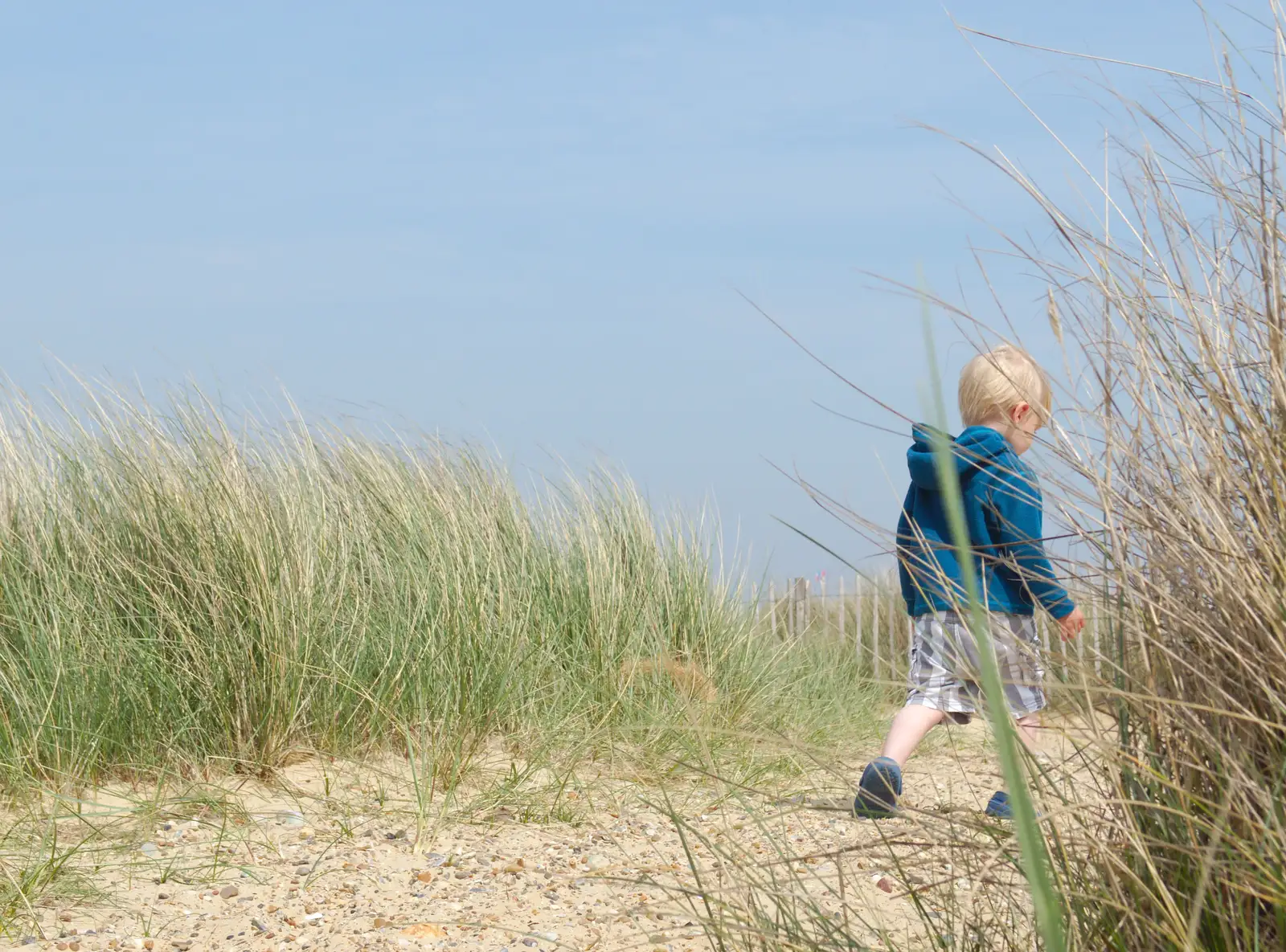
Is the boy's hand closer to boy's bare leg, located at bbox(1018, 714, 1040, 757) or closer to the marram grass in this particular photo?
boy's bare leg, located at bbox(1018, 714, 1040, 757)

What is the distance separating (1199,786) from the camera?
1.57 metres

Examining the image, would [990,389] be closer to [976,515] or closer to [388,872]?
[976,515]

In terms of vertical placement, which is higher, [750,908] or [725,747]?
[750,908]

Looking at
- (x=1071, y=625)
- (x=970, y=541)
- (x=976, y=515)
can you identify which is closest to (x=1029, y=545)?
(x=1071, y=625)

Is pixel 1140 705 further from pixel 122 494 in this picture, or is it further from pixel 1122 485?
pixel 122 494

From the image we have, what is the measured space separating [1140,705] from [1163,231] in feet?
2.46

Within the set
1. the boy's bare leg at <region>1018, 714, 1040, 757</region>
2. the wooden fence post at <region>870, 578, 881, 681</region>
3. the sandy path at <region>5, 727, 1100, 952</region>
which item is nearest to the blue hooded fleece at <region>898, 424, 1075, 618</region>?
the boy's bare leg at <region>1018, 714, 1040, 757</region>

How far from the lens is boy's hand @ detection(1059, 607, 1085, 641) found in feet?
6.25

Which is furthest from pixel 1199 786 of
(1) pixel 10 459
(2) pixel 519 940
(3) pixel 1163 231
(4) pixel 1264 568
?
(1) pixel 10 459

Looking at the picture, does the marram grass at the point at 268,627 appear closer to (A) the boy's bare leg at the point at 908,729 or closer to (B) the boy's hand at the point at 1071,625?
(A) the boy's bare leg at the point at 908,729

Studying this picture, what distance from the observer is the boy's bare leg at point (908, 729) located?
3.47 m

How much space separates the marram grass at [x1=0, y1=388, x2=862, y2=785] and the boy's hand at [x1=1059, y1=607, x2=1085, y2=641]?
128cm

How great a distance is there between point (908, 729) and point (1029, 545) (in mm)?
1672

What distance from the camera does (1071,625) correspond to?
2115 millimetres
